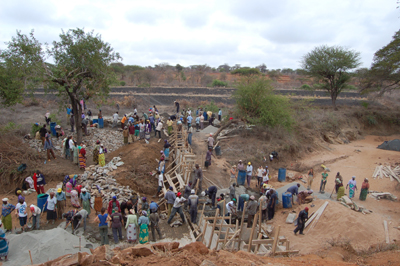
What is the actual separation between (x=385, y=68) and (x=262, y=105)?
16971 millimetres

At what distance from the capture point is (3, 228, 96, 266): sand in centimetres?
628

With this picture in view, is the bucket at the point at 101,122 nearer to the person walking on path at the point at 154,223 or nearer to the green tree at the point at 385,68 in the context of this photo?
the person walking on path at the point at 154,223

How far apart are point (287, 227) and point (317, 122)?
1768 cm

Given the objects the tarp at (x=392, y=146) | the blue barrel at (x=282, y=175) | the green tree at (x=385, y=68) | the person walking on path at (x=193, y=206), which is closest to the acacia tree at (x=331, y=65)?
the green tree at (x=385, y=68)

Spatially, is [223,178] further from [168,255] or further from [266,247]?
[168,255]

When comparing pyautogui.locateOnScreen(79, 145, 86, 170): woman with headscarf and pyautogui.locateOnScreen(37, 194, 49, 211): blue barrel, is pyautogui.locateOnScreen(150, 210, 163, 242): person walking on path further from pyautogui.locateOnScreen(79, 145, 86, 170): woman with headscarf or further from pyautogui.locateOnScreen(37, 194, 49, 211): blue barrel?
pyautogui.locateOnScreen(79, 145, 86, 170): woman with headscarf

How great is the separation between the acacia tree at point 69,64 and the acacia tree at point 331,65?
978 inches

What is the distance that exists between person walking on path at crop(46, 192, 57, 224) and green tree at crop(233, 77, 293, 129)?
14.5 meters

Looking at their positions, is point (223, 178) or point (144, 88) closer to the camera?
point (223, 178)

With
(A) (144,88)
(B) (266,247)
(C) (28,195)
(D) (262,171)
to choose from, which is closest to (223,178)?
(D) (262,171)

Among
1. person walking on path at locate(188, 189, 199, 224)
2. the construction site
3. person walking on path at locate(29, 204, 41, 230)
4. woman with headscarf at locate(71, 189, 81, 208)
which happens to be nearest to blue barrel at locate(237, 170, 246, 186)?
the construction site

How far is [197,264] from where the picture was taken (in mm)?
4727

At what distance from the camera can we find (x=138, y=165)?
1269 centimetres

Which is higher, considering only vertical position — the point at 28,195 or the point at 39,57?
the point at 39,57
